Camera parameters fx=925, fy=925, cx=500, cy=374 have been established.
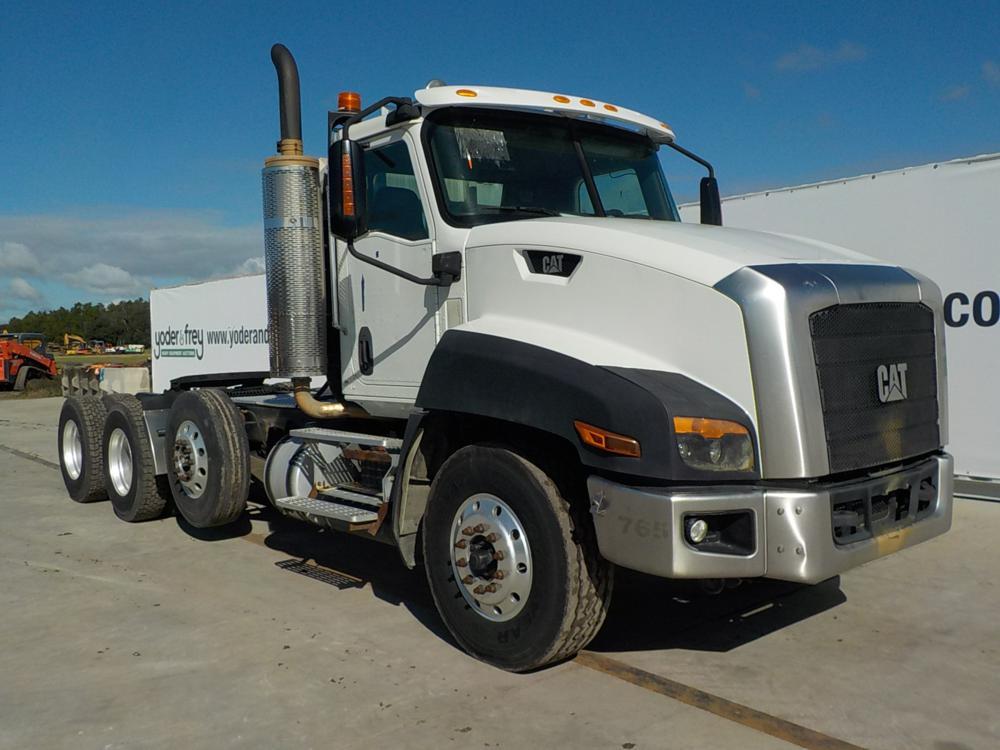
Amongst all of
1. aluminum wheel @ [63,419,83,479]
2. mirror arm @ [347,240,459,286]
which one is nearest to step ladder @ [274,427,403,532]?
mirror arm @ [347,240,459,286]

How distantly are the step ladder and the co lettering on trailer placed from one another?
18.0 feet

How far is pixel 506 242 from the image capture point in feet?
14.7

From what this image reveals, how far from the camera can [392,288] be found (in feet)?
17.1

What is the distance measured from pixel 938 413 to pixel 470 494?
2.29 meters

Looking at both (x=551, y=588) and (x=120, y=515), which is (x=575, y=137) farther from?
(x=120, y=515)

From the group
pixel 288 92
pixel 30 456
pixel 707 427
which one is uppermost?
pixel 288 92

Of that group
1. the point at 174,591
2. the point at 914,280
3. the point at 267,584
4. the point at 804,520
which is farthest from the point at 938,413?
the point at 174,591

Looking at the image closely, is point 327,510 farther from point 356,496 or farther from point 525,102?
Result: point 525,102

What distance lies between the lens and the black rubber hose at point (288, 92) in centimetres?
569

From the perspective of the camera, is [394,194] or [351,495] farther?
[351,495]

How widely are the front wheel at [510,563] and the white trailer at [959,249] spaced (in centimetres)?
414

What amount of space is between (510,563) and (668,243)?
158 cm

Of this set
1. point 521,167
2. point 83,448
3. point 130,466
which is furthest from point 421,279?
point 83,448

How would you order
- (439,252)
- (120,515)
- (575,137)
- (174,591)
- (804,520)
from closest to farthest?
(804,520) < (439,252) < (575,137) < (174,591) < (120,515)
